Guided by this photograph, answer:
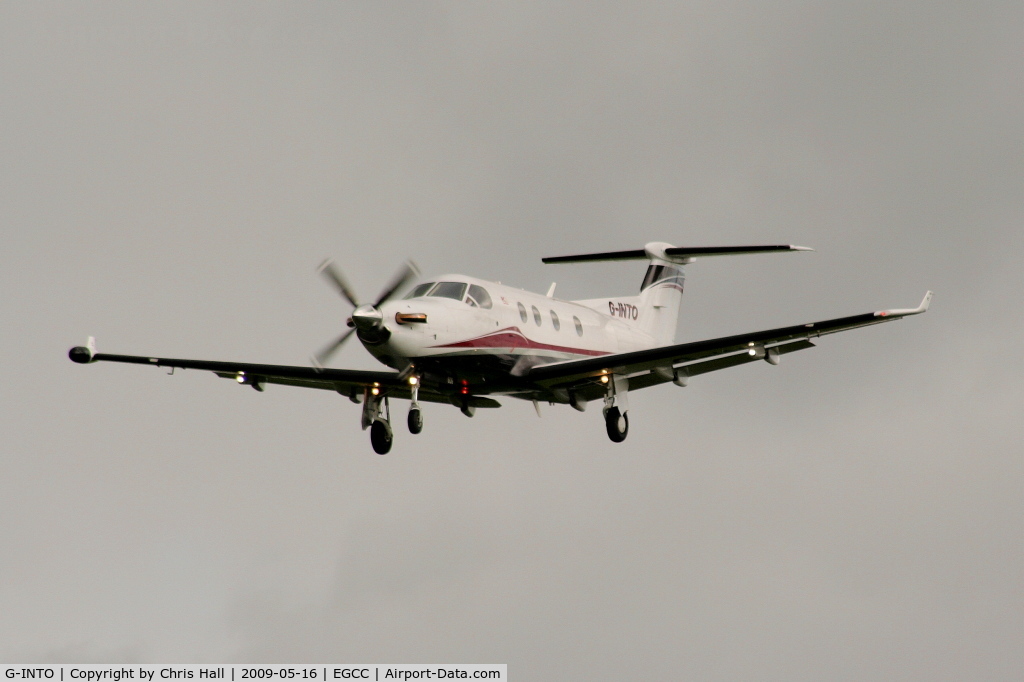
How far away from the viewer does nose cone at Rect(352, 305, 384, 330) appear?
79.2 ft

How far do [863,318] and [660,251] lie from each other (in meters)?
12.3

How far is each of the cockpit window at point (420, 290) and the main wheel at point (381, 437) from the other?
357cm

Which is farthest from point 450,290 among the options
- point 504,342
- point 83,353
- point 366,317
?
point 83,353

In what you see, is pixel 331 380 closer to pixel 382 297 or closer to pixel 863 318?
pixel 382 297

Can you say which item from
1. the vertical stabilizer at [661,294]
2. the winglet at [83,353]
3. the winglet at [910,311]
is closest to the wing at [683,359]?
the winglet at [910,311]

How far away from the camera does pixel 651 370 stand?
2819 cm

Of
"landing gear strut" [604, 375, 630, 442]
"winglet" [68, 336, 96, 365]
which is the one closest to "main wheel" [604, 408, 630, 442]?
"landing gear strut" [604, 375, 630, 442]

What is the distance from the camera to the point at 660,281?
118 feet

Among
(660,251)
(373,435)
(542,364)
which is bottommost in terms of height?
(373,435)

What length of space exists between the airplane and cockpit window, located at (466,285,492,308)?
28 millimetres

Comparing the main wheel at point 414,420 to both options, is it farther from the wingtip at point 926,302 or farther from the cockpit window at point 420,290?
the wingtip at point 926,302

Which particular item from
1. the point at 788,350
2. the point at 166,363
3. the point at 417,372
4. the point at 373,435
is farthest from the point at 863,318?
the point at 166,363

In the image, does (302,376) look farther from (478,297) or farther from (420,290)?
(478,297)

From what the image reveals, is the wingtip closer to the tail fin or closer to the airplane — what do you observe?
the airplane
